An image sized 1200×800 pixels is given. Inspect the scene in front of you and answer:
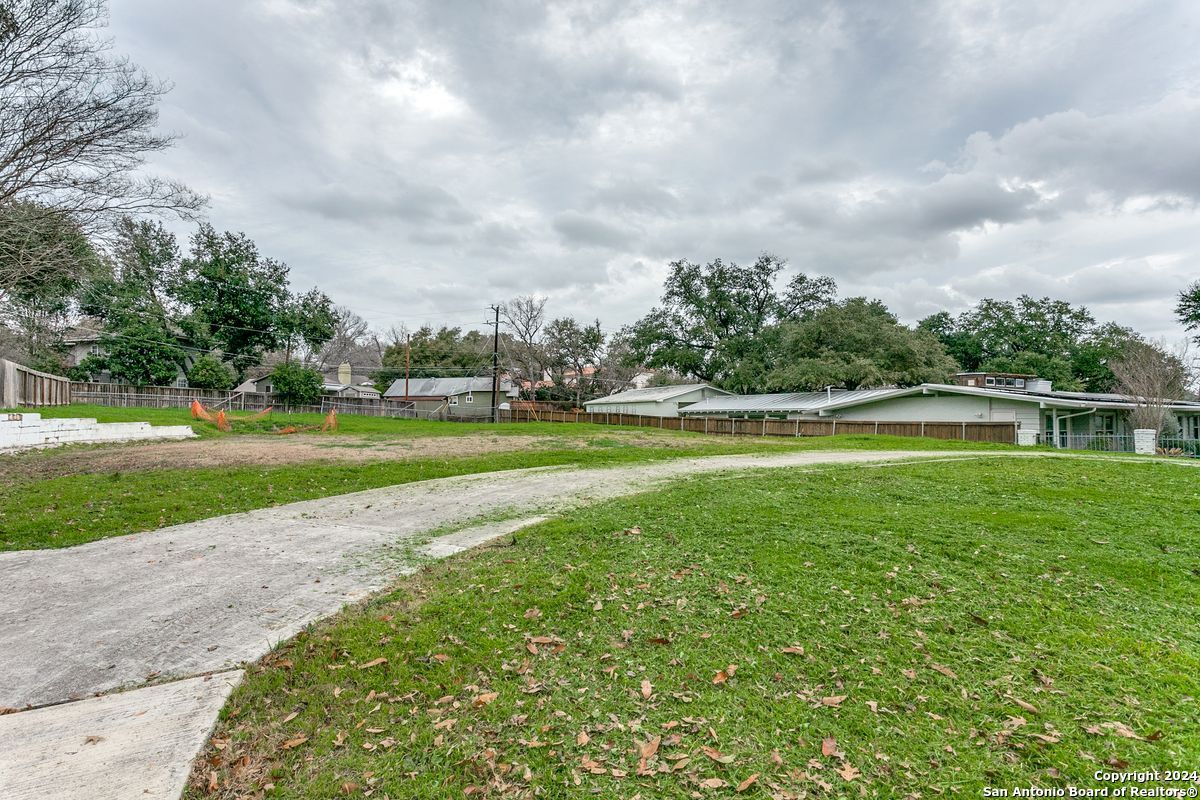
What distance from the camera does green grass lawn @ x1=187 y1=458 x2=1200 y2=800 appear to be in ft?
7.59

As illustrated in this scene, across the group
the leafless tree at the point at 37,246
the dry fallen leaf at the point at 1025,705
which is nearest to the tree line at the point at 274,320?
the leafless tree at the point at 37,246

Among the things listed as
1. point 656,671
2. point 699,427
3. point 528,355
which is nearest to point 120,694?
point 656,671

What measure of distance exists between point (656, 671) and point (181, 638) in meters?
2.96

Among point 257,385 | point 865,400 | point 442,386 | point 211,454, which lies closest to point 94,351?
point 257,385

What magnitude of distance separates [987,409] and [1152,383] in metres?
8.90

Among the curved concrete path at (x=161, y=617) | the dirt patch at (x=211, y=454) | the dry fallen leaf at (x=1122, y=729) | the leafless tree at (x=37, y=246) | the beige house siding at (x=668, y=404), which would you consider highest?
the leafless tree at (x=37, y=246)

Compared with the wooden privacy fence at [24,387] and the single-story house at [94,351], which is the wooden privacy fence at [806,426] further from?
the wooden privacy fence at [24,387]

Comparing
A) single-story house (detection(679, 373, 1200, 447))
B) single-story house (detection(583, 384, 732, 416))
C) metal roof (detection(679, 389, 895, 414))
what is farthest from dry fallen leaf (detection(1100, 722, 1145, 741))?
single-story house (detection(583, 384, 732, 416))

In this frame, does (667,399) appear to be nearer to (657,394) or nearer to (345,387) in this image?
(657,394)

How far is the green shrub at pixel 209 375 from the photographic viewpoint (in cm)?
3422

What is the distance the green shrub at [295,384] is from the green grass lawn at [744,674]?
36258 millimetres

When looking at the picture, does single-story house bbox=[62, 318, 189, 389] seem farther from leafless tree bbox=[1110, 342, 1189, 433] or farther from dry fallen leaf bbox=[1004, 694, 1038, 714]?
leafless tree bbox=[1110, 342, 1189, 433]

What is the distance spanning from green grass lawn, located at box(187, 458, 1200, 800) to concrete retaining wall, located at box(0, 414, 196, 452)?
1347 centimetres

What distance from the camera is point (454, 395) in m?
47.6
